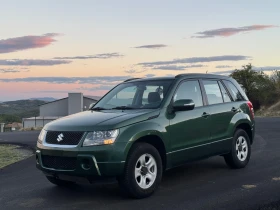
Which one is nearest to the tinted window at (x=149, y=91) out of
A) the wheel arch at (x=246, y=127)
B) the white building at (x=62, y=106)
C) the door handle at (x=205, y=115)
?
the door handle at (x=205, y=115)

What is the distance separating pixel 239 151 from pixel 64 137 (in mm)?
3902

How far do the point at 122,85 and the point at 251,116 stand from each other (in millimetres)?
2891

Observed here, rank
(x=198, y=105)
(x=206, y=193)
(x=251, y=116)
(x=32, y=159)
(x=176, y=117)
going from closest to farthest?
(x=206, y=193)
(x=176, y=117)
(x=198, y=105)
(x=251, y=116)
(x=32, y=159)

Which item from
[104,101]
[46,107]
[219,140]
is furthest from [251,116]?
[46,107]

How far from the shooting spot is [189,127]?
673 centimetres

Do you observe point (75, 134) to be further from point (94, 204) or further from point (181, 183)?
point (181, 183)

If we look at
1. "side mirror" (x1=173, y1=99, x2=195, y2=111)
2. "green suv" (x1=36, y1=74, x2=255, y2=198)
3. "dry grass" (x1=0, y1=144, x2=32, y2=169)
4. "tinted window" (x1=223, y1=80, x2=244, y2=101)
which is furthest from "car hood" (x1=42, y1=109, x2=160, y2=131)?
"dry grass" (x1=0, y1=144, x2=32, y2=169)

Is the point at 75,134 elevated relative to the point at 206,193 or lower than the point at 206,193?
elevated

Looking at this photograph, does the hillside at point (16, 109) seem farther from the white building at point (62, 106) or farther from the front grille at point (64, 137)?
the front grille at point (64, 137)

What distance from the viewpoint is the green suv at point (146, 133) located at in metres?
5.60

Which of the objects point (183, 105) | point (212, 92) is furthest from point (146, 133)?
point (212, 92)

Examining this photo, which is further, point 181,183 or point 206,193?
point 181,183

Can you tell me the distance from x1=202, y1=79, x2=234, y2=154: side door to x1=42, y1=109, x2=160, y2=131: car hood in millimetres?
1554

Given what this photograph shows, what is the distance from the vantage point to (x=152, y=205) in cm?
555
